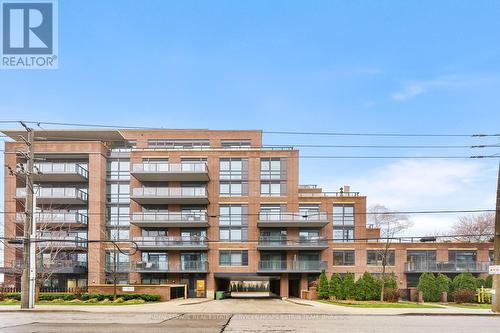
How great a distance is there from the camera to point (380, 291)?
43.7m

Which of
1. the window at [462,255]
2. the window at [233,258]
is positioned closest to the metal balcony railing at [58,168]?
the window at [233,258]

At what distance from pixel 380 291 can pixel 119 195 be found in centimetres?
3203

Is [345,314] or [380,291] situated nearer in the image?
[345,314]

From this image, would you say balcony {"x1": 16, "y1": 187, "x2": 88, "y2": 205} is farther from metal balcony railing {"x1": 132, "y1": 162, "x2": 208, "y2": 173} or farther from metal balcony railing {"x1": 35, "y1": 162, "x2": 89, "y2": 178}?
metal balcony railing {"x1": 132, "y1": 162, "x2": 208, "y2": 173}

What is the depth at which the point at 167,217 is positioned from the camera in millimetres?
58906

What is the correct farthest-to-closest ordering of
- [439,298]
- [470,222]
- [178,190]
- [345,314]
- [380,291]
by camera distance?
[470,222]
[178,190]
[439,298]
[380,291]
[345,314]

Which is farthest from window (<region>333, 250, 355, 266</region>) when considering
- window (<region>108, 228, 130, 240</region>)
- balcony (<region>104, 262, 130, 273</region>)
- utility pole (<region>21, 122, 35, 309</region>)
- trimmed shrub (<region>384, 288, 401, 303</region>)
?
utility pole (<region>21, 122, 35, 309</region>)

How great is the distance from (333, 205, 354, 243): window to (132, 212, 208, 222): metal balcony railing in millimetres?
15363

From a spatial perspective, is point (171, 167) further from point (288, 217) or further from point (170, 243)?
point (288, 217)

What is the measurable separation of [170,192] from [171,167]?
2614 mm

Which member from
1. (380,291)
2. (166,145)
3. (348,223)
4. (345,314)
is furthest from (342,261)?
(345,314)

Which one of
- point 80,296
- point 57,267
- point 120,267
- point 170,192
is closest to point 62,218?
point 57,267

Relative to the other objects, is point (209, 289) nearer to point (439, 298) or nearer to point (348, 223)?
point (348, 223)

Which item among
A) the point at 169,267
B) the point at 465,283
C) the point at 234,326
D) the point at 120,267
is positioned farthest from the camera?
the point at 120,267
